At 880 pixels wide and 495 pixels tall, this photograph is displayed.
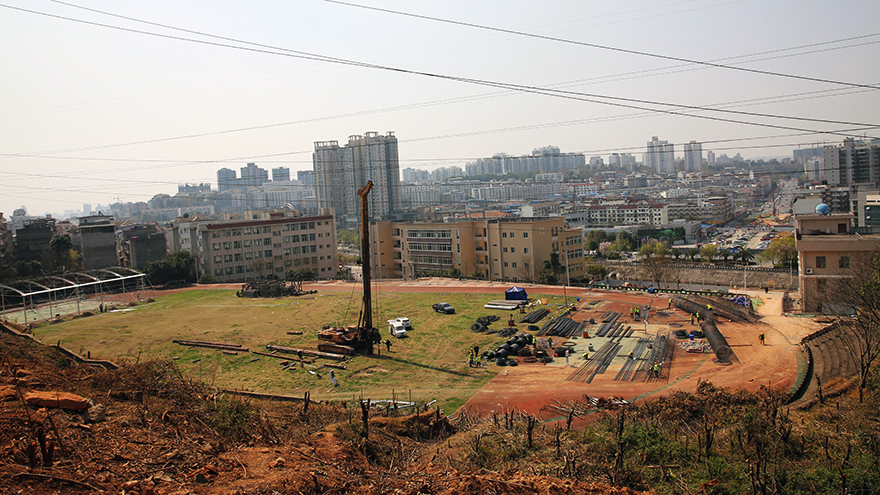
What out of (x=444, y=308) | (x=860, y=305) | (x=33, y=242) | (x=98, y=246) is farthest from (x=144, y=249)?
(x=860, y=305)

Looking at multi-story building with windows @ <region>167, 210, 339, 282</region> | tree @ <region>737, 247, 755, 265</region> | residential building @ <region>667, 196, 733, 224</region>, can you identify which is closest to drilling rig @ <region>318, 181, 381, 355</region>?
multi-story building with windows @ <region>167, 210, 339, 282</region>

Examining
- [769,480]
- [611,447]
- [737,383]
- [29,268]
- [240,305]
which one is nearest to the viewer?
[769,480]

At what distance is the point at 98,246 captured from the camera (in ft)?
145

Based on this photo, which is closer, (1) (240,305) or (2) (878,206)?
(1) (240,305)

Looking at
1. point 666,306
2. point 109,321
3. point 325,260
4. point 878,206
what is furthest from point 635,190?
point 109,321

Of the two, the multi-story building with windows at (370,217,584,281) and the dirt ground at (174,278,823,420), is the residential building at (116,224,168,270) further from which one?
the dirt ground at (174,278,823,420)

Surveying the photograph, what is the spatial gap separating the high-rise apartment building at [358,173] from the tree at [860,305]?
72.7 m

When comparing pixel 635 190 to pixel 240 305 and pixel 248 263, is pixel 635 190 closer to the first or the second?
pixel 248 263

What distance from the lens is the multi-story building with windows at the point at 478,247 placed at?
119 ft

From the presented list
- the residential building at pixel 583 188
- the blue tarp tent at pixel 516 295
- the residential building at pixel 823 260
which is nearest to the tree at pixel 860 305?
the residential building at pixel 823 260

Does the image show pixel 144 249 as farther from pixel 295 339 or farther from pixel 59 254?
pixel 295 339

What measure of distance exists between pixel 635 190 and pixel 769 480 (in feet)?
572

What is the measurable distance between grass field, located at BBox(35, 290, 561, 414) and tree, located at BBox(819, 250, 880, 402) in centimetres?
906

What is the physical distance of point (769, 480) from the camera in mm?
6070
